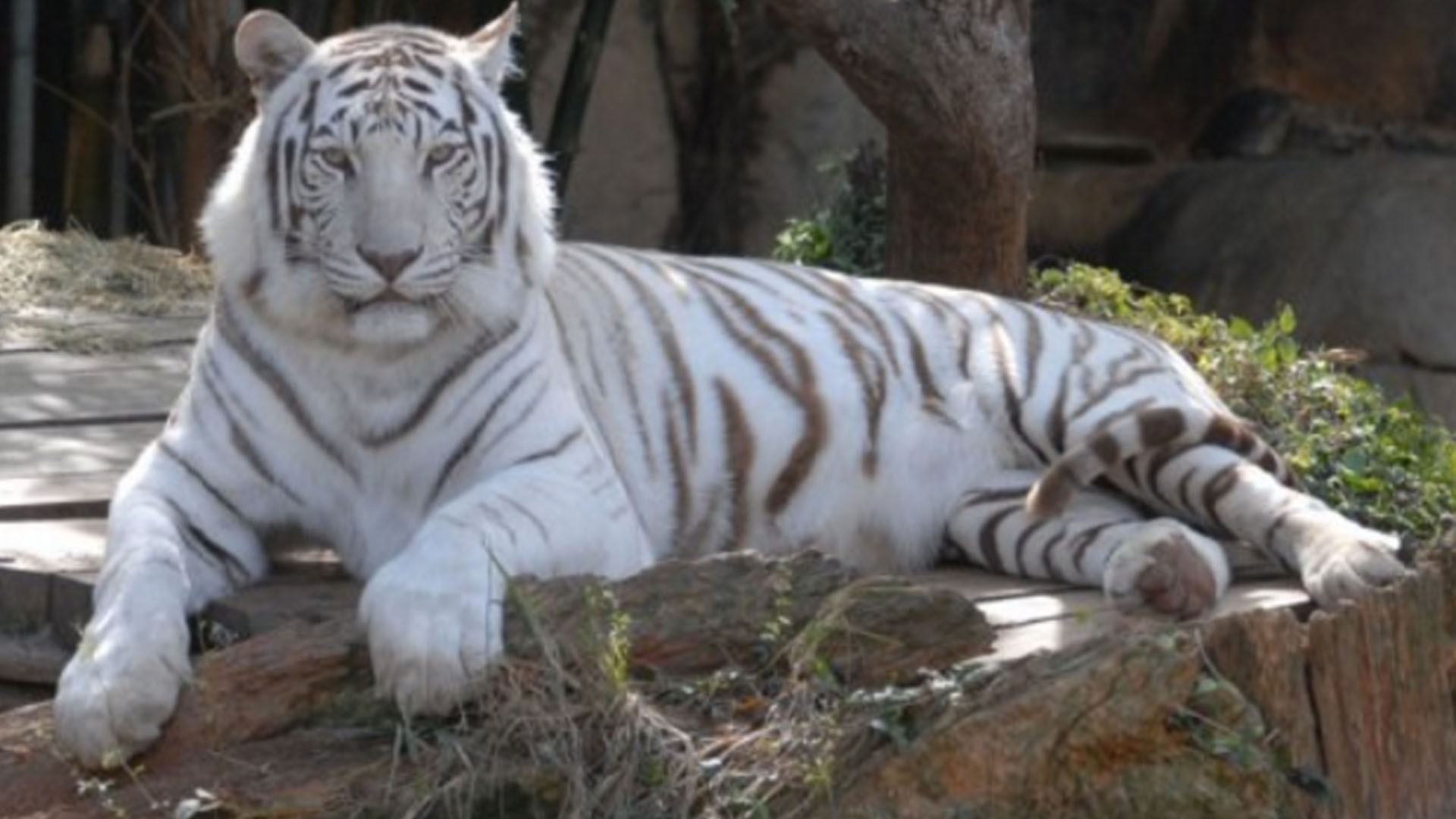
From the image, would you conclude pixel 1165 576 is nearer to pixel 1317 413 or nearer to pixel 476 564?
pixel 476 564

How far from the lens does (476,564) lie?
3.50 m

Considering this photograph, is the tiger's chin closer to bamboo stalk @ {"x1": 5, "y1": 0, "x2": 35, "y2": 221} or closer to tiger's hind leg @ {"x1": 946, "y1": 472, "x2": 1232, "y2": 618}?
tiger's hind leg @ {"x1": 946, "y1": 472, "x2": 1232, "y2": 618}

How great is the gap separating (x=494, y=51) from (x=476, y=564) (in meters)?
0.93

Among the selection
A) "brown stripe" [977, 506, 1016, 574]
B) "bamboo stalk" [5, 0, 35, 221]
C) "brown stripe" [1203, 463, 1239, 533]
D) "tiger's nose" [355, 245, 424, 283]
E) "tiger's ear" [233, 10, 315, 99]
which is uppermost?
"tiger's ear" [233, 10, 315, 99]

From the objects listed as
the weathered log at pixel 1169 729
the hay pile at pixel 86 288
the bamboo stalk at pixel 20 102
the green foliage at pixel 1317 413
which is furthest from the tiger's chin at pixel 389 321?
the bamboo stalk at pixel 20 102

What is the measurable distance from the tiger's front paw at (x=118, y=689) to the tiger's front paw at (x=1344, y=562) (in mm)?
1596

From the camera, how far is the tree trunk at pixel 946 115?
17.5ft

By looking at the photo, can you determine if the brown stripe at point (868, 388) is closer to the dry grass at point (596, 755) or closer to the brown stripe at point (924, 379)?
the brown stripe at point (924, 379)

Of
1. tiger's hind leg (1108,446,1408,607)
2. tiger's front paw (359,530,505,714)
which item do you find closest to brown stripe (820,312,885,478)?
tiger's hind leg (1108,446,1408,607)

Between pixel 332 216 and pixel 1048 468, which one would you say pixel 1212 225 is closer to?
pixel 1048 468

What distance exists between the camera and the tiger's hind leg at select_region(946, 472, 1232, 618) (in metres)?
4.00

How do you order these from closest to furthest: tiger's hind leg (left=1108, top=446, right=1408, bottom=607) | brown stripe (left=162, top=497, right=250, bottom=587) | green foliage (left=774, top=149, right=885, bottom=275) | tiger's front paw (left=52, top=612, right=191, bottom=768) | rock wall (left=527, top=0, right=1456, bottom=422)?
1. tiger's front paw (left=52, top=612, right=191, bottom=768)
2. brown stripe (left=162, top=497, right=250, bottom=587)
3. tiger's hind leg (left=1108, top=446, right=1408, bottom=607)
4. green foliage (left=774, top=149, right=885, bottom=275)
5. rock wall (left=527, top=0, right=1456, bottom=422)

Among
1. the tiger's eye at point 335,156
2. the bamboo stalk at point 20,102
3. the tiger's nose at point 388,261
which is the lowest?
the bamboo stalk at point 20,102

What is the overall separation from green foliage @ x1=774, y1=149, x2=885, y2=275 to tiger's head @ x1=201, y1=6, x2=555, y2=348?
2.74m
